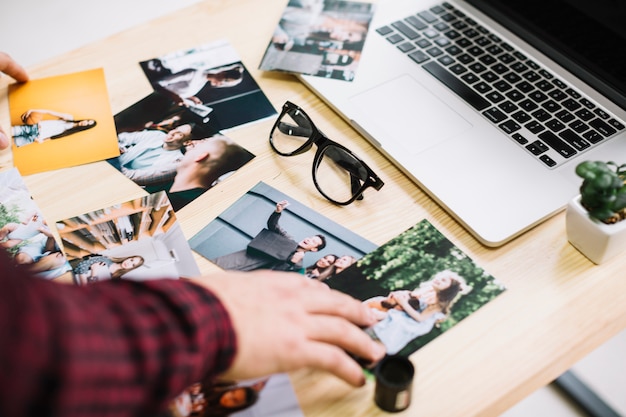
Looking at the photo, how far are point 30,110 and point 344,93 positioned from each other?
20.5 inches

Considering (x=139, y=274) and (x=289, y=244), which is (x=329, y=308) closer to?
(x=289, y=244)

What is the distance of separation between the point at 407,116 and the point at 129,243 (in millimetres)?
440

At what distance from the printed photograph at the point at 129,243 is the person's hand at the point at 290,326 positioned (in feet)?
0.49

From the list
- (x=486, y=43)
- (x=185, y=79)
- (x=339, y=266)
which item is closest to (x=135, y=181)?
(x=185, y=79)

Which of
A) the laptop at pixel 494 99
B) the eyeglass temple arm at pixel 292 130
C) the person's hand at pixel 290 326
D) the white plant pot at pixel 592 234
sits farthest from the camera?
the eyeglass temple arm at pixel 292 130

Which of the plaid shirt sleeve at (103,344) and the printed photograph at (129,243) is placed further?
the printed photograph at (129,243)

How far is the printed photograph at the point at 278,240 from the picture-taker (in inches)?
30.2

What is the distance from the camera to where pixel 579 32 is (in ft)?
3.14

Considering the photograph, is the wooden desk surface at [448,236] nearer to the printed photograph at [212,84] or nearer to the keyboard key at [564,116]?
the printed photograph at [212,84]

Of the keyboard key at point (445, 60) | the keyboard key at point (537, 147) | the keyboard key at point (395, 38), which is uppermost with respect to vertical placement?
the keyboard key at point (395, 38)

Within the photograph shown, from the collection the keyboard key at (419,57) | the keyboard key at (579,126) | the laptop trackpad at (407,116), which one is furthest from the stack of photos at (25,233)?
the keyboard key at (579,126)

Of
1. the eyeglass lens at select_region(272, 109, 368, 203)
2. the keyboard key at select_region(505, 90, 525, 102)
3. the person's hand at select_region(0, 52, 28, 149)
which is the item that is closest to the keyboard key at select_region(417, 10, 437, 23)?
the keyboard key at select_region(505, 90, 525, 102)

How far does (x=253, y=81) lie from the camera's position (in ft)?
3.37

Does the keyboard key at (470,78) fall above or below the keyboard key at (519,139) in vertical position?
above
